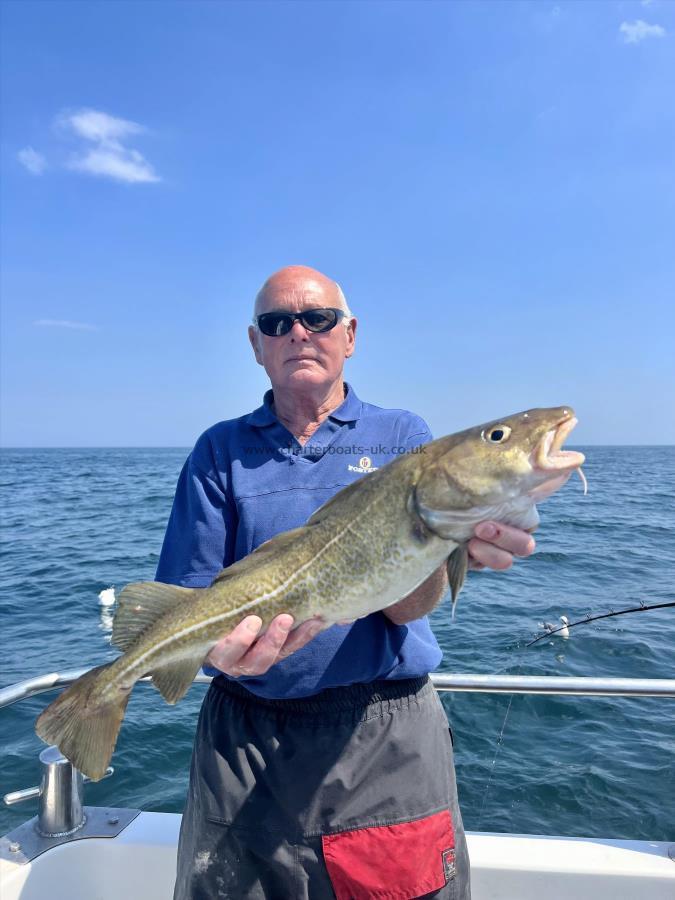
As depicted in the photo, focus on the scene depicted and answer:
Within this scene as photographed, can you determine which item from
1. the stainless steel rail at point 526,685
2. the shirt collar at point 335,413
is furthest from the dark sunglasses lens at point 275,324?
the stainless steel rail at point 526,685

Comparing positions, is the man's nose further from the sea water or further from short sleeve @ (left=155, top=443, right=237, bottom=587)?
the sea water

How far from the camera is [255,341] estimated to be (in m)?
3.83

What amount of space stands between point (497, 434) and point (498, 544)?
0.49m

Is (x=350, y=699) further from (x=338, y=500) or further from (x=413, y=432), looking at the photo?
(x=413, y=432)

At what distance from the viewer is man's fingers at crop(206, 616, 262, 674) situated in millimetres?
2646

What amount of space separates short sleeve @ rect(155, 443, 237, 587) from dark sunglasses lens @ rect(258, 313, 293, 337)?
903 mm

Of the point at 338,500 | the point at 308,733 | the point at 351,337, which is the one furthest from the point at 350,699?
the point at 351,337

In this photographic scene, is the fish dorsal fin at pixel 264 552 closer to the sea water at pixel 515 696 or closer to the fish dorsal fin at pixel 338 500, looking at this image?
the fish dorsal fin at pixel 338 500

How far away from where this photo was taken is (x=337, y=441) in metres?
3.41

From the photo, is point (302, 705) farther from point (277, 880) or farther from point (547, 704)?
point (547, 704)

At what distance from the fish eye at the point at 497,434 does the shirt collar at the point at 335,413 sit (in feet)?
3.28

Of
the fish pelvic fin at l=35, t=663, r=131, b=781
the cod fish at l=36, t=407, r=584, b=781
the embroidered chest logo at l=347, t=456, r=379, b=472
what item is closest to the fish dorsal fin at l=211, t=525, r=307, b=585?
the cod fish at l=36, t=407, r=584, b=781

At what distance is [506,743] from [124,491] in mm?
39136

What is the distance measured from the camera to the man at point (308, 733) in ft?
9.20
